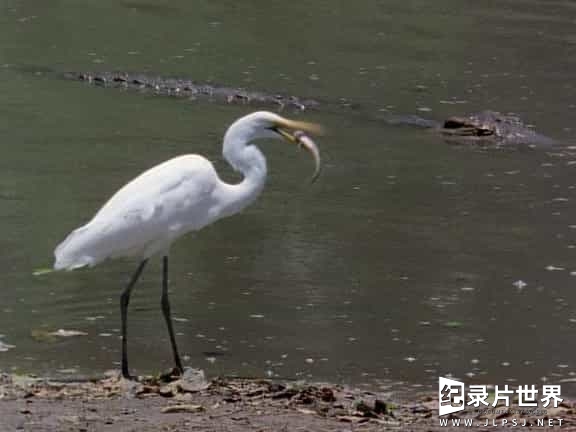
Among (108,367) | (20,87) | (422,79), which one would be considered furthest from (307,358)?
(422,79)

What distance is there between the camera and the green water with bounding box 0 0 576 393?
25.5 feet

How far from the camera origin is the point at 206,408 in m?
6.07

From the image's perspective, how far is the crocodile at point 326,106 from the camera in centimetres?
1349

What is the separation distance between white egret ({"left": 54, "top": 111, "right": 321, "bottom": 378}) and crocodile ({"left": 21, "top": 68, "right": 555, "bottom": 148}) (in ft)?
21.7

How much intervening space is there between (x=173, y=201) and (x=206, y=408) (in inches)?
46.3

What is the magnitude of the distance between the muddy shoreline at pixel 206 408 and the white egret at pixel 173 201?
0.47m

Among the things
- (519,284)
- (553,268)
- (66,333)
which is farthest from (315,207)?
(66,333)

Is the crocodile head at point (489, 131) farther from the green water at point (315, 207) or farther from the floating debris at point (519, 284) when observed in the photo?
the floating debris at point (519, 284)

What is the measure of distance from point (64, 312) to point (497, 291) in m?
2.45

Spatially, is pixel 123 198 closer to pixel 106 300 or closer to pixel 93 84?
pixel 106 300

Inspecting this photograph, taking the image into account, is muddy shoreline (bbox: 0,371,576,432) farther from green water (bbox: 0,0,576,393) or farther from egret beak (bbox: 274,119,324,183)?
egret beak (bbox: 274,119,324,183)

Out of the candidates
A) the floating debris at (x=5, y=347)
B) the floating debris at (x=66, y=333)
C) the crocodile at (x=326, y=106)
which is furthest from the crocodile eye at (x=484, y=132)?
the floating debris at (x=5, y=347)

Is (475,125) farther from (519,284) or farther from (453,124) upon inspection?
(519,284)

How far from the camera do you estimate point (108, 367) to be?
7.33m
